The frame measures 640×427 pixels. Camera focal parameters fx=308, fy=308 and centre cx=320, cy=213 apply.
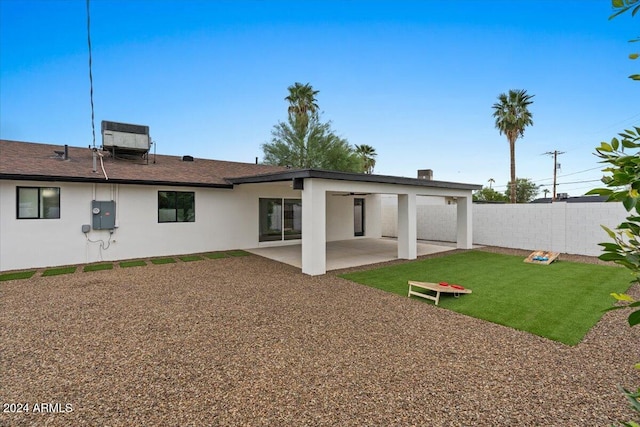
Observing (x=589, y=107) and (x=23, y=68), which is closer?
(x=23, y=68)

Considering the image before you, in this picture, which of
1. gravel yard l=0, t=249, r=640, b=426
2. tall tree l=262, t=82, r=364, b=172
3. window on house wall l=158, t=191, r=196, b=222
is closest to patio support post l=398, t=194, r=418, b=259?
gravel yard l=0, t=249, r=640, b=426

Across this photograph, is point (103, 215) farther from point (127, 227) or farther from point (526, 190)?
point (526, 190)

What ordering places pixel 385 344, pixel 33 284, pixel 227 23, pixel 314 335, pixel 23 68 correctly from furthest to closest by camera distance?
pixel 227 23, pixel 23 68, pixel 33 284, pixel 314 335, pixel 385 344

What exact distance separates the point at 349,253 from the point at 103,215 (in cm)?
911

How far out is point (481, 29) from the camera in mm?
12352

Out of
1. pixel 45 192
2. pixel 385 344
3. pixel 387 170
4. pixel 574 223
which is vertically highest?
pixel 387 170

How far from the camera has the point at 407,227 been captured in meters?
11.5

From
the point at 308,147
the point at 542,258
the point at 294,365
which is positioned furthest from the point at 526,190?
the point at 294,365

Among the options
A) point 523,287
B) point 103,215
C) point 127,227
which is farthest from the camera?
point 127,227

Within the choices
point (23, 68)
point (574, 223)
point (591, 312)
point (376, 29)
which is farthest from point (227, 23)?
point (574, 223)

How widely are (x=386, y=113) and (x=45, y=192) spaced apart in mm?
16992

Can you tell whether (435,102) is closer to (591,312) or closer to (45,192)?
(591,312)

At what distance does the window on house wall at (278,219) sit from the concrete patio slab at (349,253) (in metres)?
0.67

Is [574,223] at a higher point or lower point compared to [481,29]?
lower
